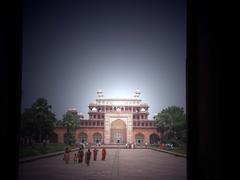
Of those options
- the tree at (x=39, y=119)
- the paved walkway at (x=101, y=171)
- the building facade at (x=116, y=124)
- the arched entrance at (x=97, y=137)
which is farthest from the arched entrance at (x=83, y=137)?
the paved walkway at (x=101, y=171)

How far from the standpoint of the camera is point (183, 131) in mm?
36438

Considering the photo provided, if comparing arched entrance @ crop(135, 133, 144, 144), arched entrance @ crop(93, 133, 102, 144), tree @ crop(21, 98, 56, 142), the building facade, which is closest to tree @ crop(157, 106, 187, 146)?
the building facade

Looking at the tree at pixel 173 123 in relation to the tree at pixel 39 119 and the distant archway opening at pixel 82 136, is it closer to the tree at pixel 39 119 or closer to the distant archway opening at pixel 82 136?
the tree at pixel 39 119

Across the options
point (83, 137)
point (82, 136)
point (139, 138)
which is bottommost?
point (139, 138)

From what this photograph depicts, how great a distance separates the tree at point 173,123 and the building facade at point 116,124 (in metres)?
12.1

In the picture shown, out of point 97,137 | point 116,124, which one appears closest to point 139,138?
point 116,124

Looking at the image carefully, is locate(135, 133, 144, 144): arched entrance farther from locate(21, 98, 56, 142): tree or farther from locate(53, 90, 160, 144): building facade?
locate(21, 98, 56, 142): tree

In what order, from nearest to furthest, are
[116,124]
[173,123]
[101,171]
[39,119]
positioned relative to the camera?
1. [101,171]
2. [39,119]
3. [173,123]
4. [116,124]

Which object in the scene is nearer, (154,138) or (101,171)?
(101,171)

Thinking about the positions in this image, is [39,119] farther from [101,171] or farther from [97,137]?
[97,137]

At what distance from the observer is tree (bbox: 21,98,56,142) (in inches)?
1233

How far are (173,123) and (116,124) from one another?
738 inches

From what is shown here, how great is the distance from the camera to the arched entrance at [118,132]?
54425 mm

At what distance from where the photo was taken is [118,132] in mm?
54688
